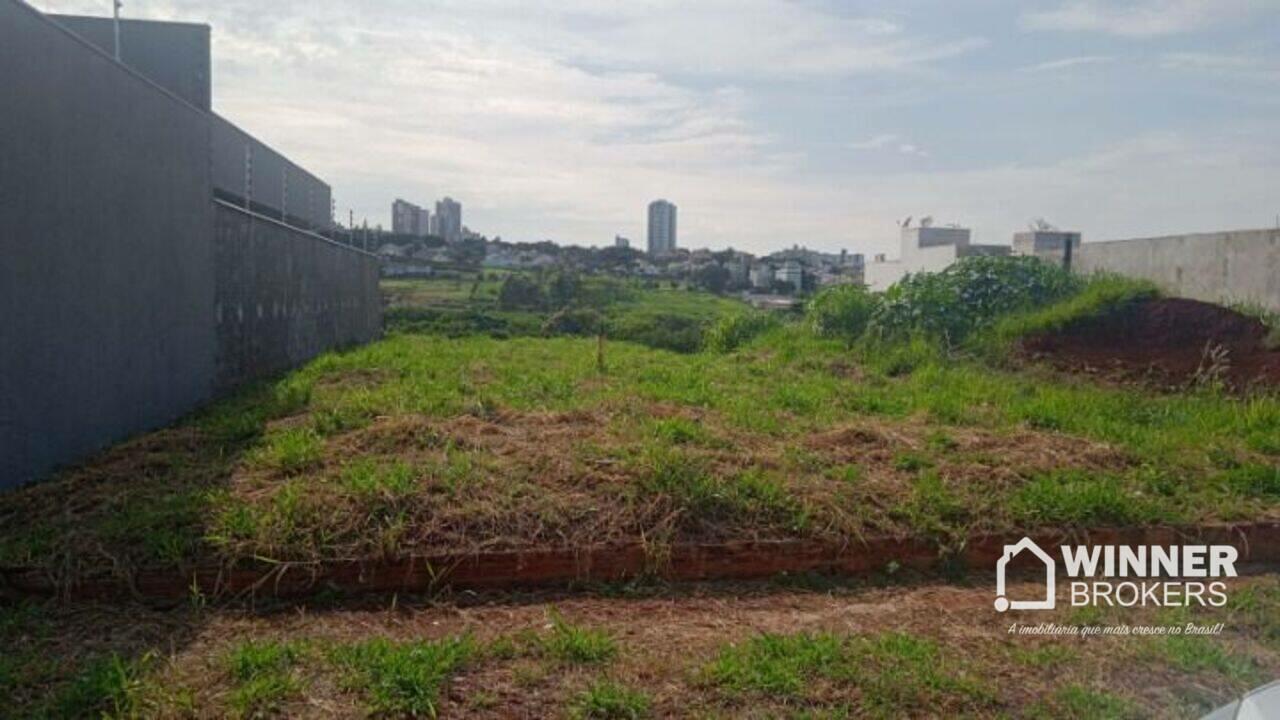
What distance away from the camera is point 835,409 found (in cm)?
687

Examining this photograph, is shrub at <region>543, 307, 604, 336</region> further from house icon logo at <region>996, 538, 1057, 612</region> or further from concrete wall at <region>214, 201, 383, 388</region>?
house icon logo at <region>996, 538, 1057, 612</region>

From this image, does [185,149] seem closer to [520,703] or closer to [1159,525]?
[520,703]

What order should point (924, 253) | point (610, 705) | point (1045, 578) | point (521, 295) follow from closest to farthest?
point (610, 705)
point (1045, 578)
point (924, 253)
point (521, 295)

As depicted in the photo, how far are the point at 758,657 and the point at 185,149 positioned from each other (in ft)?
19.9

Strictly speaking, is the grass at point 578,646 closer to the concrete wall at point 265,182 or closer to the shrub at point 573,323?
the concrete wall at point 265,182

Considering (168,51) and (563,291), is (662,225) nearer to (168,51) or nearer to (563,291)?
(563,291)

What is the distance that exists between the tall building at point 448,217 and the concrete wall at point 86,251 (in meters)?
26.1

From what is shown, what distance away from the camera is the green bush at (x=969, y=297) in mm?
11000

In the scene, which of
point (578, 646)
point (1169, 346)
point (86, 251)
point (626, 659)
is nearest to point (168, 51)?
point (86, 251)

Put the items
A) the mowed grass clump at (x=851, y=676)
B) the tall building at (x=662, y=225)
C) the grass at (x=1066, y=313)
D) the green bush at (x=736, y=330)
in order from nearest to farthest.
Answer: the mowed grass clump at (x=851, y=676) → the grass at (x=1066, y=313) → the green bush at (x=736, y=330) → the tall building at (x=662, y=225)

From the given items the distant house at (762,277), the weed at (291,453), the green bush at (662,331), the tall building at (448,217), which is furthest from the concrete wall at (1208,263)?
the tall building at (448,217)

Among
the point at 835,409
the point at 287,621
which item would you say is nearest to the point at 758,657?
the point at 287,621

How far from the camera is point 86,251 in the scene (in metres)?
5.28

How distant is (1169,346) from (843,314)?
14.4 ft
